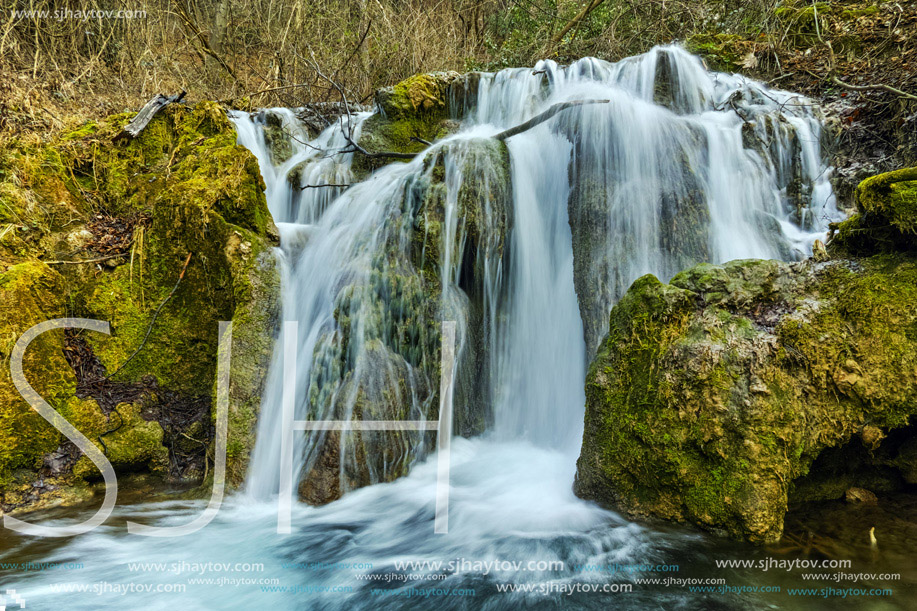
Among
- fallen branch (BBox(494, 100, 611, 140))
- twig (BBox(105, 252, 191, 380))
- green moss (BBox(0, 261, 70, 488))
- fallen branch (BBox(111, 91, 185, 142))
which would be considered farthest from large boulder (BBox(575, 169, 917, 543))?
fallen branch (BBox(111, 91, 185, 142))

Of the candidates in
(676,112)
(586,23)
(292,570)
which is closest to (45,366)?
(292,570)

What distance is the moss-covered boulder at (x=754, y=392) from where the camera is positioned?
2.68 meters

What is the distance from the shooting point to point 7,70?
644 centimetres

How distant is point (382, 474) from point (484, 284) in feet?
6.87

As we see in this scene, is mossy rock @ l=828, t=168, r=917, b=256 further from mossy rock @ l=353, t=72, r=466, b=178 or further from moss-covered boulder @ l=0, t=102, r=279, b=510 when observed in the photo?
mossy rock @ l=353, t=72, r=466, b=178

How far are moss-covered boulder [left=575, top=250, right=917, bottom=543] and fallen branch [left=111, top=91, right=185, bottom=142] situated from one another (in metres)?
5.47

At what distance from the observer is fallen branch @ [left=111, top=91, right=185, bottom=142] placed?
205 inches

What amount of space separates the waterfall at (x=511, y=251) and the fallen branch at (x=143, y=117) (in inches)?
66.4

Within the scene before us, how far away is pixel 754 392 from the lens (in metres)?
2.70

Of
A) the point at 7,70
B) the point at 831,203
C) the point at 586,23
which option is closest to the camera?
the point at 831,203

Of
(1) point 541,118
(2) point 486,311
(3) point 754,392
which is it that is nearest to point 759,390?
(3) point 754,392

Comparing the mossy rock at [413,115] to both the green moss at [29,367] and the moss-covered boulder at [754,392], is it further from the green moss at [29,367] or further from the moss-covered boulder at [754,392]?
the moss-covered boulder at [754,392]

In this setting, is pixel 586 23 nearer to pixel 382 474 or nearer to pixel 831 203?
pixel 831 203

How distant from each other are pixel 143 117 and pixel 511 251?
4403 mm
